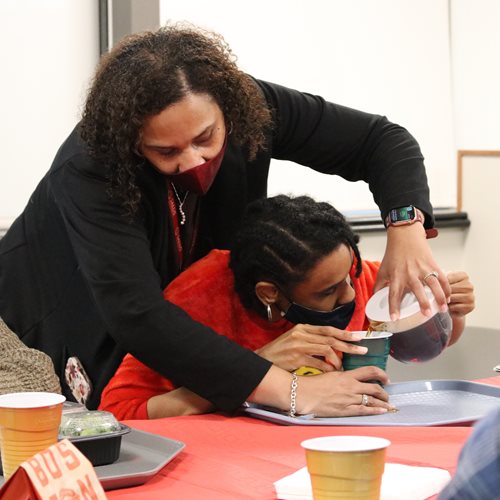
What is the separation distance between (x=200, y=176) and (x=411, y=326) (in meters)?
0.47

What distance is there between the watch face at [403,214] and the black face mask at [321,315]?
8.0 inches

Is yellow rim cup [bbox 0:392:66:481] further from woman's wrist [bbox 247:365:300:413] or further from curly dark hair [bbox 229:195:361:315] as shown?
curly dark hair [bbox 229:195:361:315]

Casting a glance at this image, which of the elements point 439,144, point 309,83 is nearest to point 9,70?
point 309,83

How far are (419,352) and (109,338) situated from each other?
2.02 ft

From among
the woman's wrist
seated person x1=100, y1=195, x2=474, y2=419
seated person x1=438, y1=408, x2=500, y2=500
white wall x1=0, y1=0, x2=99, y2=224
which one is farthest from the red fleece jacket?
white wall x1=0, y1=0, x2=99, y2=224

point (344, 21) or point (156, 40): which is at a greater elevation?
→ point (344, 21)

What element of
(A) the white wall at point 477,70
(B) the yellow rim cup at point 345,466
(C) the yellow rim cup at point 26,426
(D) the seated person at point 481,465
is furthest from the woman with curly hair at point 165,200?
(A) the white wall at point 477,70

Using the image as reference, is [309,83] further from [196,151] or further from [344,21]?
[196,151]

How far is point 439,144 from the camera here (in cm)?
520

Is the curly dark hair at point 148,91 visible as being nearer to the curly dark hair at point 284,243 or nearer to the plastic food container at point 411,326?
the curly dark hair at point 284,243

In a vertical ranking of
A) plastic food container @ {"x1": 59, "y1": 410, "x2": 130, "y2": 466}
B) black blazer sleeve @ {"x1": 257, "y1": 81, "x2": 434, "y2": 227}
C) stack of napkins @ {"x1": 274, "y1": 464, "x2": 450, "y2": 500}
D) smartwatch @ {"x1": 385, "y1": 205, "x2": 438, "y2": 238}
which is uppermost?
black blazer sleeve @ {"x1": 257, "y1": 81, "x2": 434, "y2": 227}

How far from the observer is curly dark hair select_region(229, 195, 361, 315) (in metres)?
1.97

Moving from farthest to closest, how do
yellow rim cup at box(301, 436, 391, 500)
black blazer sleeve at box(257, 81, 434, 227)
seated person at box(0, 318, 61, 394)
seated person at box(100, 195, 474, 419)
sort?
black blazer sleeve at box(257, 81, 434, 227)
seated person at box(100, 195, 474, 419)
seated person at box(0, 318, 61, 394)
yellow rim cup at box(301, 436, 391, 500)

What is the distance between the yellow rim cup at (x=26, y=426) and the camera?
1.24 meters
